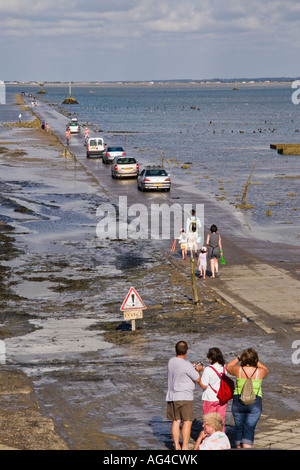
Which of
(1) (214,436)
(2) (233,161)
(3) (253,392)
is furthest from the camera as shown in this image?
(2) (233,161)

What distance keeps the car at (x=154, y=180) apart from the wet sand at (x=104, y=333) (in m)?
9.12

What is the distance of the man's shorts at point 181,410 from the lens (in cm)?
1138

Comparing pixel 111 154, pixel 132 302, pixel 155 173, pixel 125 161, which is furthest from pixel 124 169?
pixel 132 302

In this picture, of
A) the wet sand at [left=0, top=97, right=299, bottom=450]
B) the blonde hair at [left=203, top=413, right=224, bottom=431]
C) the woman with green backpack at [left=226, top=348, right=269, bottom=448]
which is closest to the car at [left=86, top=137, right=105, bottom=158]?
the wet sand at [left=0, top=97, right=299, bottom=450]

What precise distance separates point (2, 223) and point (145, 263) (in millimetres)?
10220

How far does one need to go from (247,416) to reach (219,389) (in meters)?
0.53

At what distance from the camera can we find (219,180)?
181 feet

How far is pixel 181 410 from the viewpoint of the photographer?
11.4 meters

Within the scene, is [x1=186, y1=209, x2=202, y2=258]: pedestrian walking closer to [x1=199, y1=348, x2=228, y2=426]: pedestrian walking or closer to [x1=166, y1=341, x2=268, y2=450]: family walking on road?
[x1=166, y1=341, x2=268, y2=450]: family walking on road

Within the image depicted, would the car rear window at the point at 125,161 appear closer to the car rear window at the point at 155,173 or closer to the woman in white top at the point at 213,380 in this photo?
the car rear window at the point at 155,173

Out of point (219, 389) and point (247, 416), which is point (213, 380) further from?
point (247, 416)

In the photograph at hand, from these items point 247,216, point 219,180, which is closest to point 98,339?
point 247,216

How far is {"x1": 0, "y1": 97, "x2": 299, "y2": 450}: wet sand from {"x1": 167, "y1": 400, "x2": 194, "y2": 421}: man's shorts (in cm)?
101

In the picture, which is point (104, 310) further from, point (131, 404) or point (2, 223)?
point (2, 223)
